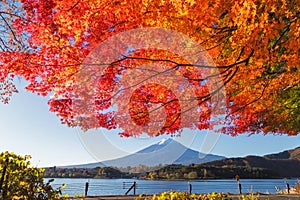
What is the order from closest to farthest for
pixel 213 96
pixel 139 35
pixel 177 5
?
pixel 177 5
pixel 139 35
pixel 213 96

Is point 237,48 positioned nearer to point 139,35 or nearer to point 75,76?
point 139,35

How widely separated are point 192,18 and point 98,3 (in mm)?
2204

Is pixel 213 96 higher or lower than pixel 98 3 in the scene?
lower

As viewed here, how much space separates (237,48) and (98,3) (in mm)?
3425

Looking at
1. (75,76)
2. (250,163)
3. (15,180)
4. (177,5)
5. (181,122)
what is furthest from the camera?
(250,163)

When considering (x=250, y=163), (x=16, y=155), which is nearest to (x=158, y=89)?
(x=16, y=155)

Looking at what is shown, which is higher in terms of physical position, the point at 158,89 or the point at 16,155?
the point at 158,89

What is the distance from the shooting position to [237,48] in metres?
6.61

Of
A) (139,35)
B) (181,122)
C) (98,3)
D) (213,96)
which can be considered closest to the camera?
(98,3)

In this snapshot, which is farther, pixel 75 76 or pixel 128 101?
pixel 128 101

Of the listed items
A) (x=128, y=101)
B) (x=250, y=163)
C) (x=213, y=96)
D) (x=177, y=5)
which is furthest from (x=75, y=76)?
(x=250, y=163)

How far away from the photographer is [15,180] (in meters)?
4.82

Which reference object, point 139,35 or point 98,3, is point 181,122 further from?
point 98,3

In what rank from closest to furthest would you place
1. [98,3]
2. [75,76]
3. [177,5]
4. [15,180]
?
1. [15,180]
2. [177,5]
3. [98,3]
4. [75,76]
